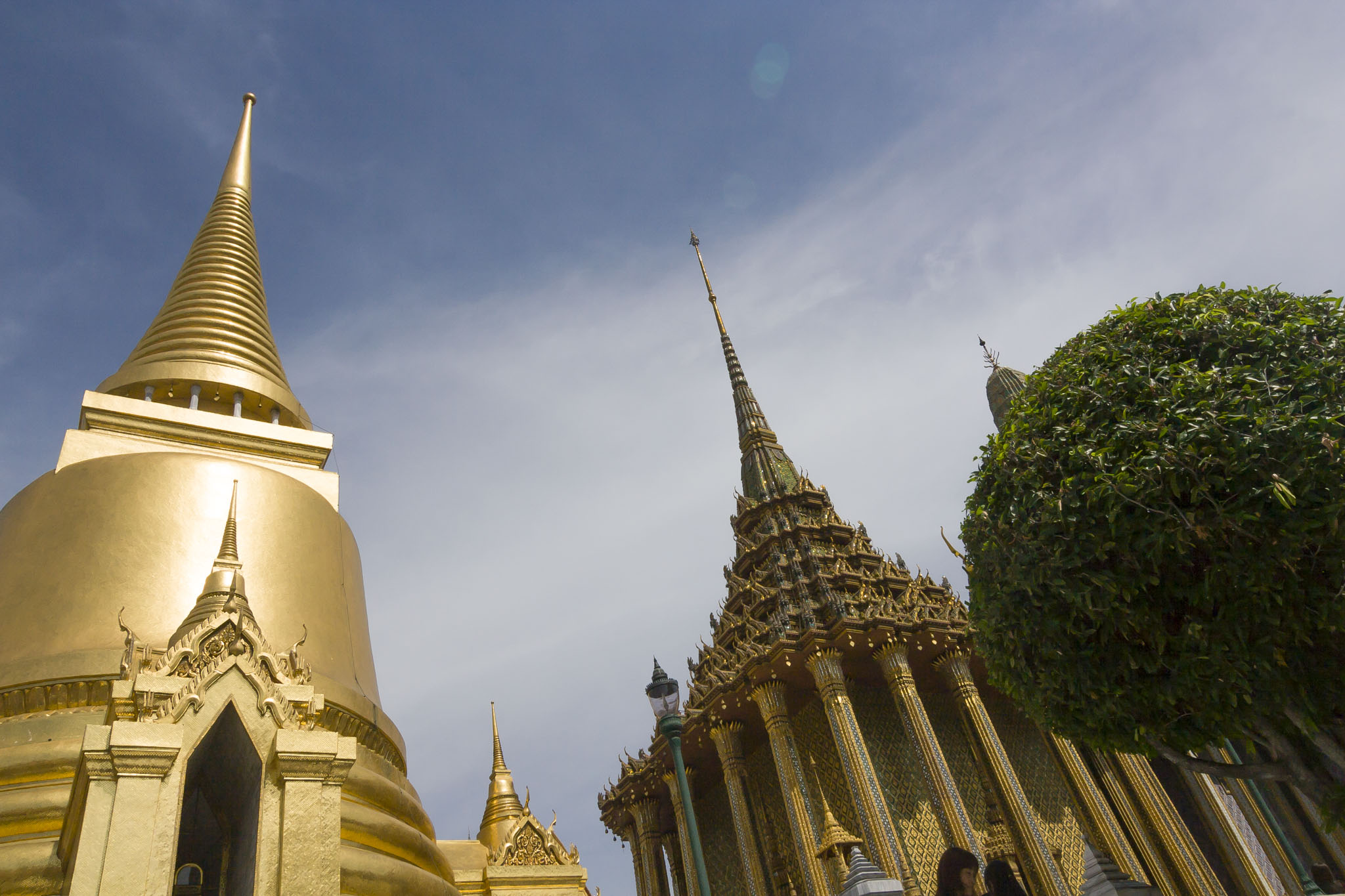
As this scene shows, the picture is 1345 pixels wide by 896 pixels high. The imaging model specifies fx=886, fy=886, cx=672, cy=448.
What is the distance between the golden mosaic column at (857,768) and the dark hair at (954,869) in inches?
521

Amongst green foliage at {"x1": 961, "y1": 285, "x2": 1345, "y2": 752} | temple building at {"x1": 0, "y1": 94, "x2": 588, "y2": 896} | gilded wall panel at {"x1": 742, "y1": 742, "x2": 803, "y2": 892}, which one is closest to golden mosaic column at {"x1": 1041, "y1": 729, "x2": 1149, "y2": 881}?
gilded wall panel at {"x1": 742, "y1": 742, "x2": 803, "y2": 892}

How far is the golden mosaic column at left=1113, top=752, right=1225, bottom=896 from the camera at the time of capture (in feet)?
56.6

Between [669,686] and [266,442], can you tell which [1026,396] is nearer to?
[669,686]

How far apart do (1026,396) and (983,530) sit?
4.98 feet

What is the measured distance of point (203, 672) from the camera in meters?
7.73

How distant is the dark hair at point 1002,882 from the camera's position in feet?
12.9

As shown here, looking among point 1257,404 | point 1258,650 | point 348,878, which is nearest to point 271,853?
point 348,878

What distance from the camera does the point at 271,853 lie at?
693 cm

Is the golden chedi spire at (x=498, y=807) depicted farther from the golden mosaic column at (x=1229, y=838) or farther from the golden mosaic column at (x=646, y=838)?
the golden mosaic column at (x=1229, y=838)

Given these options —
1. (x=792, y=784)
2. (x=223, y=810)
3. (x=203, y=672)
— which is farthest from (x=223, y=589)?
(x=792, y=784)

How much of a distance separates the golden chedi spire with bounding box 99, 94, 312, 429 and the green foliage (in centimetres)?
1271

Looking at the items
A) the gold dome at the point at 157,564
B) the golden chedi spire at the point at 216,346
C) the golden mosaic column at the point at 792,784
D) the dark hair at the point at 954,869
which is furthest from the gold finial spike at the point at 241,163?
the dark hair at the point at 954,869

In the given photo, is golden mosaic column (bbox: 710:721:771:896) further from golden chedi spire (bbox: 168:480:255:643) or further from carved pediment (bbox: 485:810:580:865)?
golden chedi spire (bbox: 168:480:255:643)

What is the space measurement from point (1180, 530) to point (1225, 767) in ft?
7.43
